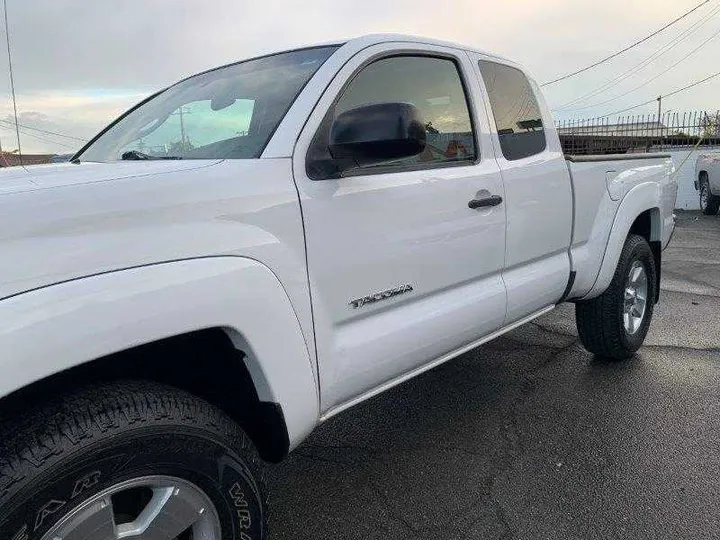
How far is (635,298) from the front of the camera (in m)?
4.25

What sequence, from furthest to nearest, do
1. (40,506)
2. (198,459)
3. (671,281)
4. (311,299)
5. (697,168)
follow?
(697,168), (671,281), (311,299), (198,459), (40,506)

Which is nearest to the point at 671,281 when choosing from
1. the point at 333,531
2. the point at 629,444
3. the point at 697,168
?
the point at 629,444

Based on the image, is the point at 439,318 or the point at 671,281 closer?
the point at 439,318

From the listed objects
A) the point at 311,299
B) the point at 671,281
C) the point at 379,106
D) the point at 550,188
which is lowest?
the point at 671,281

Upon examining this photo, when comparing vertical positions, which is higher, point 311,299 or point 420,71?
point 420,71

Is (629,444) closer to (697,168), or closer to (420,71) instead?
(420,71)

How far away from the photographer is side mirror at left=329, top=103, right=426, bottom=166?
2.00 meters

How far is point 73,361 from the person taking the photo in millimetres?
1427

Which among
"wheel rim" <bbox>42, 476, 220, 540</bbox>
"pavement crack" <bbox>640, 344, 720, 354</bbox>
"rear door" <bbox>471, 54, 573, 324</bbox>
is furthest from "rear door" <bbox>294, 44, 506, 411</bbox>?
"pavement crack" <bbox>640, 344, 720, 354</bbox>

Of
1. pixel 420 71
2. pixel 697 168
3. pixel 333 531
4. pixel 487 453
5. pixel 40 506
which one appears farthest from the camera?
pixel 697 168

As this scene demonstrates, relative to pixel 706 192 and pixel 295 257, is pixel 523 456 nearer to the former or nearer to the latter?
pixel 295 257

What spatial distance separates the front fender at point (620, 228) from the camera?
3.70 meters

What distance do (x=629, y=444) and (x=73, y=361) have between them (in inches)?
106

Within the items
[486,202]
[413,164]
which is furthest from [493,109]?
[413,164]
